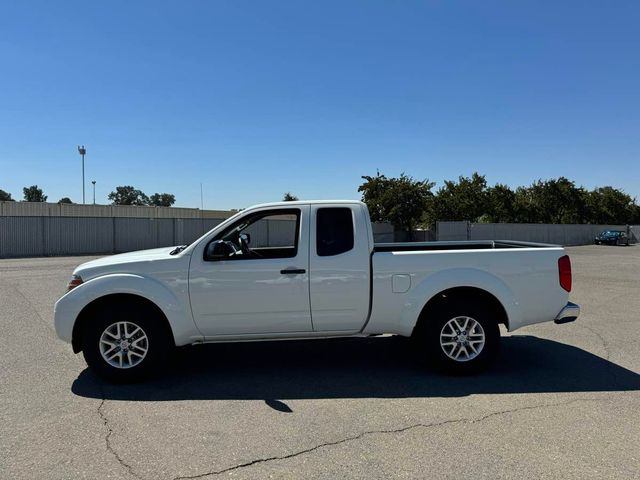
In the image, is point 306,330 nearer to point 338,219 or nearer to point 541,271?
point 338,219

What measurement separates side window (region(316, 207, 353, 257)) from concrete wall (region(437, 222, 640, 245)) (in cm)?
3570

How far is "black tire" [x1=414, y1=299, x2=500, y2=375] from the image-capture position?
5285 millimetres

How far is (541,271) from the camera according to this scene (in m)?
5.45

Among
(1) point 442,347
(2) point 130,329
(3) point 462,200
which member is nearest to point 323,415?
(1) point 442,347

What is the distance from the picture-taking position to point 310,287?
5191 millimetres

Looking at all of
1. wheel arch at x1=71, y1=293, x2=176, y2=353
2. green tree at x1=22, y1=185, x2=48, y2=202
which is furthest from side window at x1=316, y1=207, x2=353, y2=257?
green tree at x1=22, y1=185, x2=48, y2=202

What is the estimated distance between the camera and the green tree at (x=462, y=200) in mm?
48031

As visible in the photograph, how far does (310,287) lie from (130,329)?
1.97 m

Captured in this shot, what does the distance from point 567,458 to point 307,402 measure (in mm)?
2211

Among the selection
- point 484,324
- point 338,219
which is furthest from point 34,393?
point 484,324

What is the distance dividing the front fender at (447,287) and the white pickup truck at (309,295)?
0.01 metres

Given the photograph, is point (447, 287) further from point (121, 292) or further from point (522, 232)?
point (522, 232)

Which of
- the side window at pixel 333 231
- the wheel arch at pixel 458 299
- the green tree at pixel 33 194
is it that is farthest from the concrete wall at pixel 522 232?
the green tree at pixel 33 194

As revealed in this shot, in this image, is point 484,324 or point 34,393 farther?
point 484,324
